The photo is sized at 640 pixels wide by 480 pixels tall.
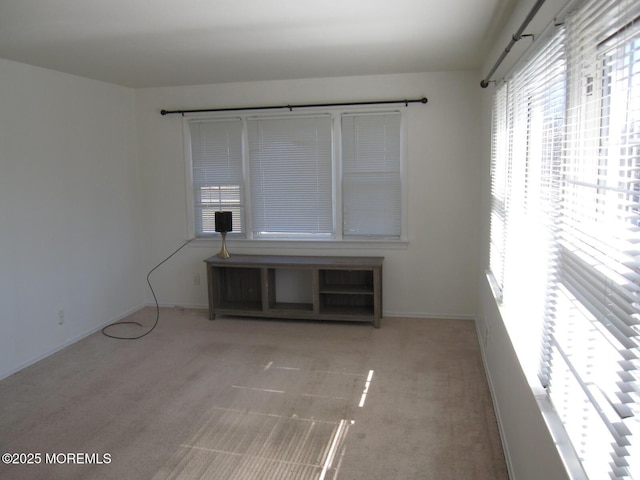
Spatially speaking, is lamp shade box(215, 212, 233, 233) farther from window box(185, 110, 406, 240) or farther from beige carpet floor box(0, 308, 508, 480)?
beige carpet floor box(0, 308, 508, 480)

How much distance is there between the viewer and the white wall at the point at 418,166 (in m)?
4.85

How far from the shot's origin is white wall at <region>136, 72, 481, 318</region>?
15.9 ft

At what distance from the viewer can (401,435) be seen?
9.43ft

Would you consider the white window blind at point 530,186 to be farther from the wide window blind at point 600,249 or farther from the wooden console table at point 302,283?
the wooden console table at point 302,283

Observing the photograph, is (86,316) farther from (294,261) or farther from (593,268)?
(593,268)

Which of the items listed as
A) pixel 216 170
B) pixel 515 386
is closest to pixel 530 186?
pixel 515 386

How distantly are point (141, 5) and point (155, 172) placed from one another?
304 centimetres

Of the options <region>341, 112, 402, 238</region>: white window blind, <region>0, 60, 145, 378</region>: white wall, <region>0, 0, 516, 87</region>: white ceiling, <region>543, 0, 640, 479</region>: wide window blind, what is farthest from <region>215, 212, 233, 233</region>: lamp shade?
<region>543, 0, 640, 479</region>: wide window blind

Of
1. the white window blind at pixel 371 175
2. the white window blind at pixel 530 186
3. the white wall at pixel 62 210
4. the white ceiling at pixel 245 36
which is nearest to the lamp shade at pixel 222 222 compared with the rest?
the white wall at pixel 62 210

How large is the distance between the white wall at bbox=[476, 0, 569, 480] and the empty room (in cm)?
3

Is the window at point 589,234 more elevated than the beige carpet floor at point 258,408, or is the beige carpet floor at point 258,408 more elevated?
the window at point 589,234

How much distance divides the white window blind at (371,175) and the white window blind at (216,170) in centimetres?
115

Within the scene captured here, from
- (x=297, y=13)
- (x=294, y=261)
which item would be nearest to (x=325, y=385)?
(x=294, y=261)

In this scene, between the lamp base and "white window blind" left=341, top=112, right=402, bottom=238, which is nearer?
"white window blind" left=341, top=112, right=402, bottom=238
